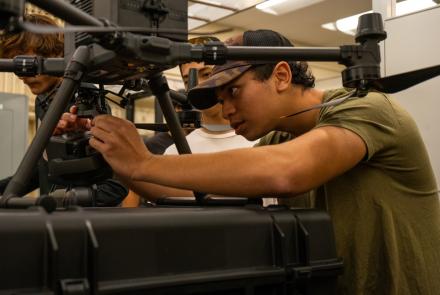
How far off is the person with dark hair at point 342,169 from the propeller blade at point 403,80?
0.06 metres

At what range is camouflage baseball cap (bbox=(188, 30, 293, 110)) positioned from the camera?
0.96m

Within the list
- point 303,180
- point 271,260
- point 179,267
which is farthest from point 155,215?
point 303,180

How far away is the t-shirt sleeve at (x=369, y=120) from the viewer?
34.8 inches

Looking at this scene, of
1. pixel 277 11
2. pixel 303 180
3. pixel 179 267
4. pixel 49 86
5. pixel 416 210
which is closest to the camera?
pixel 179 267

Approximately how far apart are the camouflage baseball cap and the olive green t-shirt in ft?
0.57

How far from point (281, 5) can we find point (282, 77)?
2295mm

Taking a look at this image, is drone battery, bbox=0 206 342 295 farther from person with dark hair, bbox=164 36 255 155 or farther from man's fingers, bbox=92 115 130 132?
person with dark hair, bbox=164 36 255 155

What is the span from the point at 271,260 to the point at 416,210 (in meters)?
0.37


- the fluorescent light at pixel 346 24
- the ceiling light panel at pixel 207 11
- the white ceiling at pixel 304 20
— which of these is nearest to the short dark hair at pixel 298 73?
the white ceiling at pixel 304 20

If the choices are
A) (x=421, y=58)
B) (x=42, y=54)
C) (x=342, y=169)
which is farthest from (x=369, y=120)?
(x=421, y=58)

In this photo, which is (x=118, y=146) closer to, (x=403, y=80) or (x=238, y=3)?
(x=403, y=80)

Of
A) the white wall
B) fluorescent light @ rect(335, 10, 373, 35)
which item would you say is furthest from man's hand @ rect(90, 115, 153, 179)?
fluorescent light @ rect(335, 10, 373, 35)

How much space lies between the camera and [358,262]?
846mm

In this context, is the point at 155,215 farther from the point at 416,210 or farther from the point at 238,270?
the point at 416,210
